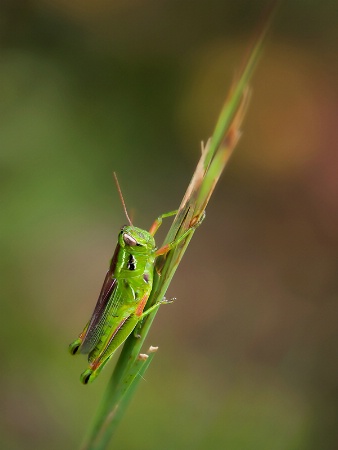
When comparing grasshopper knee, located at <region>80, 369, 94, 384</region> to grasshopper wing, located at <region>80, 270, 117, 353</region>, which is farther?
grasshopper wing, located at <region>80, 270, 117, 353</region>

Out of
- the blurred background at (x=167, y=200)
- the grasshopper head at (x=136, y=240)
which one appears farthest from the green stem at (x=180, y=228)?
the blurred background at (x=167, y=200)

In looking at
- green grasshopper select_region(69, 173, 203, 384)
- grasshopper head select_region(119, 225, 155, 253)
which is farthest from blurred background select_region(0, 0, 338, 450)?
A: grasshopper head select_region(119, 225, 155, 253)

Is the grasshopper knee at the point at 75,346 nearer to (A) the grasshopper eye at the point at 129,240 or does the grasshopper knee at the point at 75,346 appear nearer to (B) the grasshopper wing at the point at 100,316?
(B) the grasshopper wing at the point at 100,316

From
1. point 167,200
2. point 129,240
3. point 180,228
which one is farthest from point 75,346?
point 167,200

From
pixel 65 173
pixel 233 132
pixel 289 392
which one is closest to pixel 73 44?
pixel 65 173

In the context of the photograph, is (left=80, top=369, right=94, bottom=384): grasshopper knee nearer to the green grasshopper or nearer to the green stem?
the green grasshopper

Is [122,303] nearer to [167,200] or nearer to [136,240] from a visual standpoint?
[136,240]
